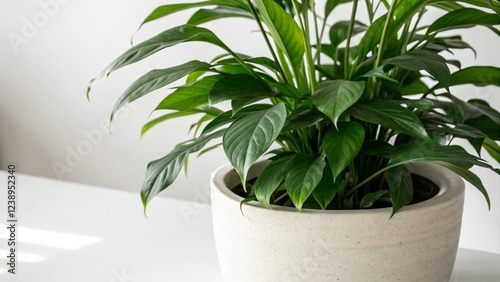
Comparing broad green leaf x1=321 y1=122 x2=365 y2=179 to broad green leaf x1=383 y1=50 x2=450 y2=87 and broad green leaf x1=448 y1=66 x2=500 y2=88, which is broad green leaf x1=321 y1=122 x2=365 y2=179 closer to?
broad green leaf x1=383 y1=50 x2=450 y2=87

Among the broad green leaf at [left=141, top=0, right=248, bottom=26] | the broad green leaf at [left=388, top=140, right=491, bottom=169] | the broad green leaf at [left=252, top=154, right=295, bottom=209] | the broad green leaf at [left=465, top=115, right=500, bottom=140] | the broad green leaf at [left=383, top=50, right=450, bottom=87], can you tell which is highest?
the broad green leaf at [left=141, top=0, right=248, bottom=26]

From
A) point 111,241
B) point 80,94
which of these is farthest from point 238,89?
point 80,94

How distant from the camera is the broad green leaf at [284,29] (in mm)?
876

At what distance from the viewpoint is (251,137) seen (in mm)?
799

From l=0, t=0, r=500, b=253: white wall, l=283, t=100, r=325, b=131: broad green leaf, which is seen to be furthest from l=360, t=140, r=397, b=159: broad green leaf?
l=0, t=0, r=500, b=253: white wall

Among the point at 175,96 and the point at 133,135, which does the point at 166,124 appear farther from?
the point at 175,96

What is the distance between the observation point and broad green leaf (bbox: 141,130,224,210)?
2.99 ft

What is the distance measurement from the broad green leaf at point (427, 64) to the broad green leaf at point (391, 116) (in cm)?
5

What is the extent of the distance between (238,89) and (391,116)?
8.1 inches

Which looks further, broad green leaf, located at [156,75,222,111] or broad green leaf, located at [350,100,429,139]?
broad green leaf, located at [156,75,222,111]

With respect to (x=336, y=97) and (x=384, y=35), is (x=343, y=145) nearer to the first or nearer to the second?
(x=336, y=97)

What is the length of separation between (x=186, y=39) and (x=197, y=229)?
2.27 feet

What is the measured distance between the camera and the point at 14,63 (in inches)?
81.7

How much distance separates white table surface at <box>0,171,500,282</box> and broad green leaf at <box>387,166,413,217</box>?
14.5 inches
